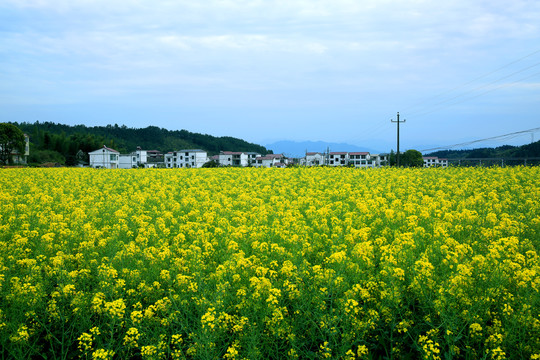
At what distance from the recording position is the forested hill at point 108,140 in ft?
342

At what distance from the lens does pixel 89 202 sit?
15141mm

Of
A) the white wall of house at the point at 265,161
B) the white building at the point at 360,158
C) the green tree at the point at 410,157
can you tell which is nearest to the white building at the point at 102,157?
the white wall of house at the point at 265,161

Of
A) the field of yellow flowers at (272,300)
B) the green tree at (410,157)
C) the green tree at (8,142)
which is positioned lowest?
the field of yellow flowers at (272,300)

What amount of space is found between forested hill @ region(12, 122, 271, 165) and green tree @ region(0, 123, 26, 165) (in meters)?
10.9

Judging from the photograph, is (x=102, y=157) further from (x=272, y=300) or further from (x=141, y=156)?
(x=272, y=300)

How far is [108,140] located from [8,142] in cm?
4834

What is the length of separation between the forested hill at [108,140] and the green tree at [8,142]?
1090cm

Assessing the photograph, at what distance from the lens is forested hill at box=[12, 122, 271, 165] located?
342ft

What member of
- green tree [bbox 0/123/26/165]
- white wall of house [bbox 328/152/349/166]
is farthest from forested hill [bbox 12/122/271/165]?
white wall of house [bbox 328/152/349/166]

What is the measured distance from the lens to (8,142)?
79.7 meters

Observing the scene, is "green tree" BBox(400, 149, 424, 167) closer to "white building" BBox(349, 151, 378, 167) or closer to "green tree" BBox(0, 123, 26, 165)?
"white building" BBox(349, 151, 378, 167)

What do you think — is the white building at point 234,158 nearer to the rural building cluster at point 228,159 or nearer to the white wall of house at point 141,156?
the rural building cluster at point 228,159

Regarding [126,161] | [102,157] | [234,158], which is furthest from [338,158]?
[102,157]

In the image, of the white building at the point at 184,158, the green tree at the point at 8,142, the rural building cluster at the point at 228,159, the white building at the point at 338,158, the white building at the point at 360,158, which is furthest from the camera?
the white building at the point at 338,158
